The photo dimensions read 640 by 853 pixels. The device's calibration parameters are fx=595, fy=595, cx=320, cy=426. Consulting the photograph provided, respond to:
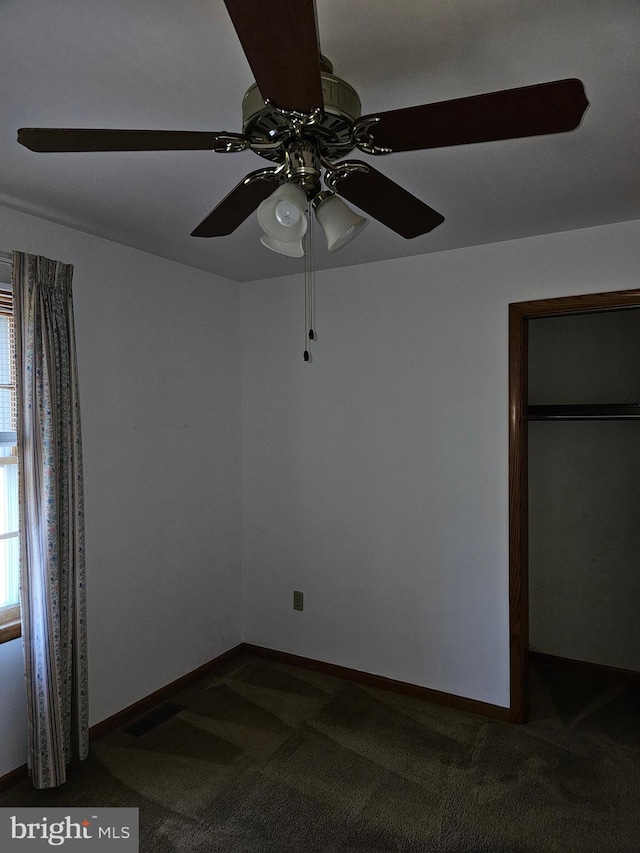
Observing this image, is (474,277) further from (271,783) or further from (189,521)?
(271,783)

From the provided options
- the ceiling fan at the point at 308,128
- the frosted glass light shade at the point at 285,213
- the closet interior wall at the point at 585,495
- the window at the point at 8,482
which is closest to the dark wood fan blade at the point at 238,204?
the ceiling fan at the point at 308,128

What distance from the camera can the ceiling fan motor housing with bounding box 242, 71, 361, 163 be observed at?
122 cm

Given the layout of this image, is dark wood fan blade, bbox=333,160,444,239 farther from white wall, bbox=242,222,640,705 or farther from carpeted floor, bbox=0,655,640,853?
carpeted floor, bbox=0,655,640,853

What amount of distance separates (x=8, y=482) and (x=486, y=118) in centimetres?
246

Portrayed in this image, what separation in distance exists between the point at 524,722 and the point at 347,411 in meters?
1.90

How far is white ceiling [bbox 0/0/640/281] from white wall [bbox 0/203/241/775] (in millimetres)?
587

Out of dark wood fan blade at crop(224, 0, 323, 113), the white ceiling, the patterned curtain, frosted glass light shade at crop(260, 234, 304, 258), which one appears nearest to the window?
the patterned curtain

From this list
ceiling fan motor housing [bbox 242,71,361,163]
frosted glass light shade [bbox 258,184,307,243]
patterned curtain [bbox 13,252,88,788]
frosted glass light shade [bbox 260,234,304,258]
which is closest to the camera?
ceiling fan motor housing [bbox 242,71,361,163]

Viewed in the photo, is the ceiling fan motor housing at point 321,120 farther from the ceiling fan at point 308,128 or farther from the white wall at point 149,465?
the white wall at point 149,465

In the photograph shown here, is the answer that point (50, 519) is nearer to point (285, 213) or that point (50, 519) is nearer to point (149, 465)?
point (149, 465)

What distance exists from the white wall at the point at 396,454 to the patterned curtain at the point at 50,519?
1.41 m

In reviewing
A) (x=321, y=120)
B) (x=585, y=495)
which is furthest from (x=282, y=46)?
(x=585, y=495)

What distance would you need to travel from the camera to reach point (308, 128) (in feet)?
4.12

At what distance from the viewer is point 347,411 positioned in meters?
3.56
